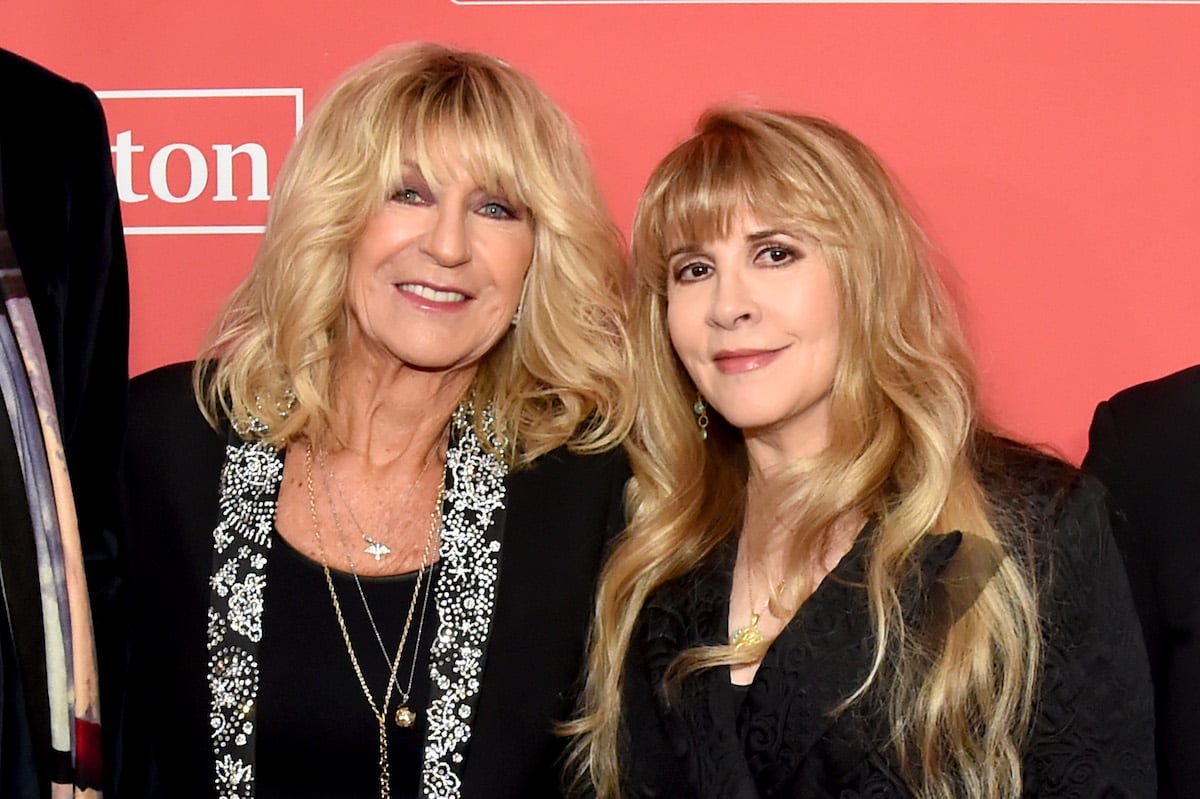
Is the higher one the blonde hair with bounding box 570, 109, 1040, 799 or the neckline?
the blonde hair with bounding box 570, 109, 1040, 799

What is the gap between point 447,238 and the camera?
206 cm

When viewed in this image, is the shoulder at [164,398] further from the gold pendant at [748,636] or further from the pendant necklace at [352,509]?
the gold pendant at [748,636]

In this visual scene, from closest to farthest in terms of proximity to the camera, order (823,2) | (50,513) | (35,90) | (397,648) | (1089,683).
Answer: (50,513) < (35,90) < (1089,683) < (397,648) < (823,2)

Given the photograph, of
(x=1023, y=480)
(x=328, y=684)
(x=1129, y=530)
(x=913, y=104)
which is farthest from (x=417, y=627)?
(x=913, y=104)

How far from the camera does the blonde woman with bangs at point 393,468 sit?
1972 millimetres

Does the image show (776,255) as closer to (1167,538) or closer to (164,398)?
(1167,538)

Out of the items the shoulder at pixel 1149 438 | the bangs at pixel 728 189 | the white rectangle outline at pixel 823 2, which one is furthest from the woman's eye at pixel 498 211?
the shoulder at pixel 1149 438

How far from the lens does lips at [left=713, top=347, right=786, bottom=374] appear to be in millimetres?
1945

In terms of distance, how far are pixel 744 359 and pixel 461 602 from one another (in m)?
0.52

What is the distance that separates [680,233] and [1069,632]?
73cm

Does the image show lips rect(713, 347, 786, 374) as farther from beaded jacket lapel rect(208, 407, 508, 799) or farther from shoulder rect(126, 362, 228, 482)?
shoulder rect(126, 362, 228, 482)

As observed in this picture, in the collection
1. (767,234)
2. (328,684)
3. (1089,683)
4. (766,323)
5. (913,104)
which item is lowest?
(328,684)

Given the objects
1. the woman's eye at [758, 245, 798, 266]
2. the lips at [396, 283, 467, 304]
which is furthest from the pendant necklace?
the woman's eye at [758, 245, 798, 266]

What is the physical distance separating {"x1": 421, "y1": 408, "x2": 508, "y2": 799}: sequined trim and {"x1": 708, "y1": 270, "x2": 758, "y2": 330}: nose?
0.42 m
